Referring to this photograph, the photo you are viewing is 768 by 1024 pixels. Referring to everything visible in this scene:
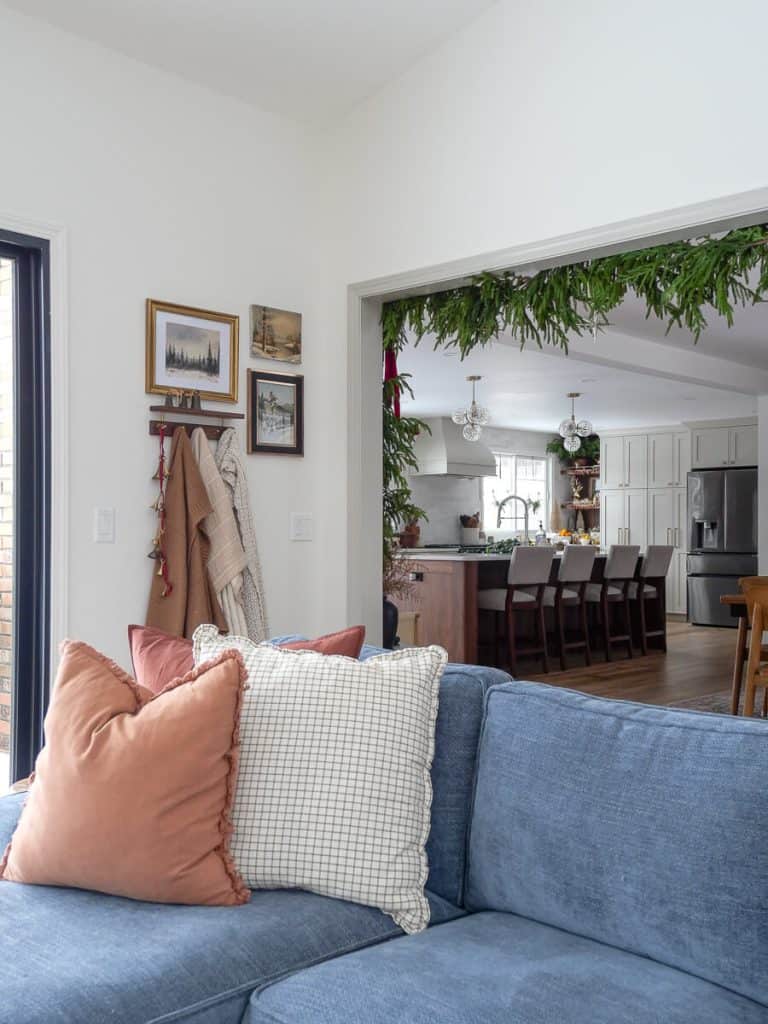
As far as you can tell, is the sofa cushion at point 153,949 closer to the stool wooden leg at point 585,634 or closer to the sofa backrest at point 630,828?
the sofa backrest at point 630,828

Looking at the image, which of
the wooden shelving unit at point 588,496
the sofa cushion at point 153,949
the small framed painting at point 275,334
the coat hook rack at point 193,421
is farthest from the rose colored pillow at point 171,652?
the wooden shelving unit at point 588,496

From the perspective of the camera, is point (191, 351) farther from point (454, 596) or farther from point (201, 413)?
point (454, 596)

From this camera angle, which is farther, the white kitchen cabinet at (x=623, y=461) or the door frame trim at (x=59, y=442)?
the white kitchen cabinet at (x=623, y=461)

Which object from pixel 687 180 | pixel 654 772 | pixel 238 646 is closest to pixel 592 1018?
pixel 654 772

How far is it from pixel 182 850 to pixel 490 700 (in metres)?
0.63

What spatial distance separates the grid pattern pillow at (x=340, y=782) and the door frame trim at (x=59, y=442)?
1.67 m

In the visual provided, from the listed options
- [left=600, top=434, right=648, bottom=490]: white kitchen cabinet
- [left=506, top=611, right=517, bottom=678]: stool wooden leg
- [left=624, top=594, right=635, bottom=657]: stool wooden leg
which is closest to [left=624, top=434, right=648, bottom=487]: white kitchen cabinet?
[left=600, top=434, right=648, bottom=490]: white kitchen cabinet

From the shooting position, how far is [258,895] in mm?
1749

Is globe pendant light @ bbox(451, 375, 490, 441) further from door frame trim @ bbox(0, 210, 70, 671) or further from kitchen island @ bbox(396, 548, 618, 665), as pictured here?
door frame trim @ bbox(0, 210, 70, 671)

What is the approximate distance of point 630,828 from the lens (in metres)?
1.60

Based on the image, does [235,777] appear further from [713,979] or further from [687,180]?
[687,180]

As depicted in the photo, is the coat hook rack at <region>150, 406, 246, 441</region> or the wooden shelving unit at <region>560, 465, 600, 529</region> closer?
the coat hook rack at <region>150, 406, 246, 441</region>

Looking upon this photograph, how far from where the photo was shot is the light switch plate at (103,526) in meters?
3.47

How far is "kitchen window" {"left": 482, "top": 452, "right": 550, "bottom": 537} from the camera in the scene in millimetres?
13188
